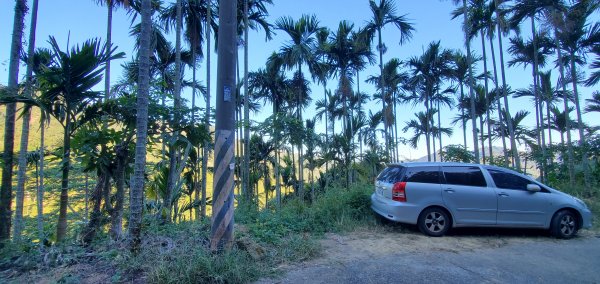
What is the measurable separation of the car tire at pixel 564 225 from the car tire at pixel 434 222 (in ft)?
7.64

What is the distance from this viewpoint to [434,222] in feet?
A: 22.1

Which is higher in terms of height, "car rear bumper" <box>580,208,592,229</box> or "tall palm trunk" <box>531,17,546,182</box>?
"tall palm trunk" <box>531,17,546,182</box>

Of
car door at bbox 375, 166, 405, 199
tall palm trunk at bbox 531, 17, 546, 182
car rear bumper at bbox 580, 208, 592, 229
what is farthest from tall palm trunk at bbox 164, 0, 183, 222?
tall palm trunk at bbox 531, 17, 546, 182

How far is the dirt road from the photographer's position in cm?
441

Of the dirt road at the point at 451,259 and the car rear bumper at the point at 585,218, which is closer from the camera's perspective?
the dirt road at the point at 451,259

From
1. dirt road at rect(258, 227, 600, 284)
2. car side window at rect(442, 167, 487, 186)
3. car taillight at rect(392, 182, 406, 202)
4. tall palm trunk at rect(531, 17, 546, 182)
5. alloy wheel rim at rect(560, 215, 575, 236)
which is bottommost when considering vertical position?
dirt road at rect(258, 227, 600, 284)

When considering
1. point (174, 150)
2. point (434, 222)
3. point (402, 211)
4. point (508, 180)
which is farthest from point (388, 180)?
point (174, 150)

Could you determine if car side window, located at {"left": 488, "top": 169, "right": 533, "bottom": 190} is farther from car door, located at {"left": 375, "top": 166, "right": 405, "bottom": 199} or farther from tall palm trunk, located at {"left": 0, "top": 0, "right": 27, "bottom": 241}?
tall palm trunk, located at {"left": 0, "top": 0, "right": 27, "bottom": 241}

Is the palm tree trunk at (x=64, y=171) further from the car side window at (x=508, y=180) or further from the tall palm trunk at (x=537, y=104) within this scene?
the tall palm trunk at (x=537, y=104)

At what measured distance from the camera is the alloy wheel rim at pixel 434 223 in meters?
6.70

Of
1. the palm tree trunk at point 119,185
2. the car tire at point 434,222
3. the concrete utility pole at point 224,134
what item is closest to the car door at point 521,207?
the car tire at point 434,222

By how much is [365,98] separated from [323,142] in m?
17.7

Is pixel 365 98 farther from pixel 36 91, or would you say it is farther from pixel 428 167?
pixel 36 91

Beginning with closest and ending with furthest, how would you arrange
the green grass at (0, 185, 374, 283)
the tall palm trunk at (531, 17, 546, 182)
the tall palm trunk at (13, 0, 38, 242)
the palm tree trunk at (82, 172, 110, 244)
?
the green grass at (0, 185, 374, 283), the palm tree trunk at (82, 172, 110, 244), the tall palm trunk at (13, 0, 38, 242), the tall palm trunk at (531, 17, 546, 182)
